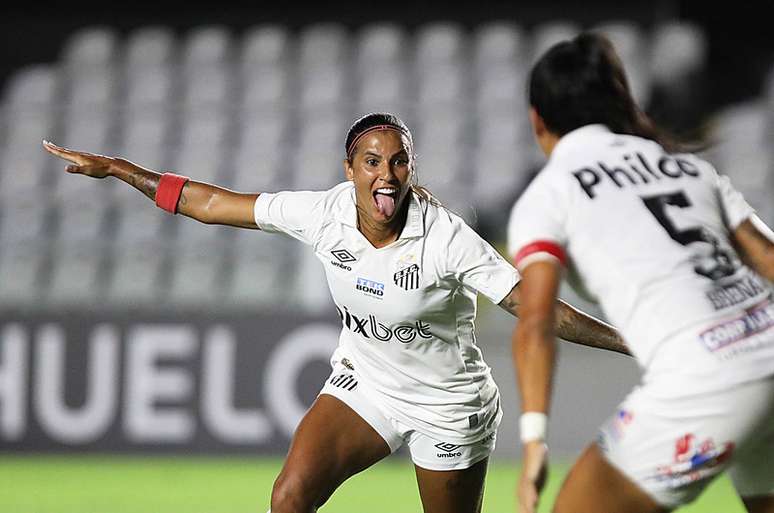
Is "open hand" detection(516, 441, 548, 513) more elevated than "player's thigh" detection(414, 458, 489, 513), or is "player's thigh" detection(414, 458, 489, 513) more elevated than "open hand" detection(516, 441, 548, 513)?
"open hand" detection(516, 441, 548, 513)

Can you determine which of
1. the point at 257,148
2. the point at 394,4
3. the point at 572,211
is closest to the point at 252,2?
the point at 394,4

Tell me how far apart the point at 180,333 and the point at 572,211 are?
6.40m

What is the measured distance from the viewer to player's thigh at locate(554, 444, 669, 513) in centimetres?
310

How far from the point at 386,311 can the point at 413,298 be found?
0.12 m

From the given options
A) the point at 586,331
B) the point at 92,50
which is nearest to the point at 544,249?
the point at 586,331

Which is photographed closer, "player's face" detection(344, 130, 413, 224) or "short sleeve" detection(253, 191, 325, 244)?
"player's face" detection(344, 130, 413, 224)

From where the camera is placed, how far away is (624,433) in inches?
122

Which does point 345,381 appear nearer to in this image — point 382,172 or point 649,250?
point 382,172

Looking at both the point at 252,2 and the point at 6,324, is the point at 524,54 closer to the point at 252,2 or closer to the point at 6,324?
the point at 252,2

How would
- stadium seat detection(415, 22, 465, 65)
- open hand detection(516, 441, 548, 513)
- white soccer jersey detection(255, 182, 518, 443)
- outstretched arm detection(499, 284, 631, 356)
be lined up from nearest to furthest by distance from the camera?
1. open hand detection(516, 441, 548, 513)
2. outstretched arm detection(499, 284, 631, 356)
3. white soccer jersey detection(255, 182, 518, 443)
4. stadium seat detection(415, 22, 465, 65)

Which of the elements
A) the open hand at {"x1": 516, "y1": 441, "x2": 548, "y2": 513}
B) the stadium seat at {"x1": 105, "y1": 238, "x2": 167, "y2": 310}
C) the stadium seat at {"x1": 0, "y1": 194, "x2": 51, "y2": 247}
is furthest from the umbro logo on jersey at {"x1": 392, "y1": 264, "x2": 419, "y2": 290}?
the stadium seat at {"x1": 0, "y1": 194, "x2": 51, "y2": 247}

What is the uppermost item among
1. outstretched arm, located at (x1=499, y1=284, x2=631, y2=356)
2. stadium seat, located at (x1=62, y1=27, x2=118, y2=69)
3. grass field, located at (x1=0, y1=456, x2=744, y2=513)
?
stadium seat, located at (x1=62, y1=27, x2=118, y2=69)

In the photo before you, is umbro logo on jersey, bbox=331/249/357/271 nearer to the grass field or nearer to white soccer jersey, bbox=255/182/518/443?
white soccer jersey, bbox=255/182/518/443

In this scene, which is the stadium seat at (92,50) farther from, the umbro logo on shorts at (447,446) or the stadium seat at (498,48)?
the umbro logo on shorts at (447,446)
